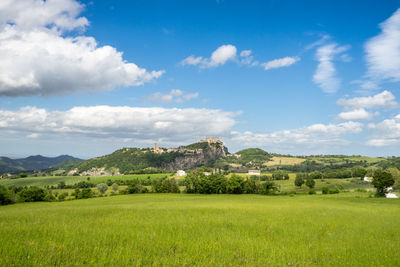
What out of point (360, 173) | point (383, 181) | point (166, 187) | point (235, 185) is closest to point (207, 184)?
point (235, 185)

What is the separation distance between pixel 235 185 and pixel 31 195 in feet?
231

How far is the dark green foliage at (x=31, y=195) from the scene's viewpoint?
79.8 m

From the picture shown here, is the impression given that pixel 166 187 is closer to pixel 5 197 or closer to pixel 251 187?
pixel 251 187

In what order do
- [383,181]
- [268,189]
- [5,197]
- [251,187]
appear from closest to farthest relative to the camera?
[5,197], [383,181], [268,189], [251,187]

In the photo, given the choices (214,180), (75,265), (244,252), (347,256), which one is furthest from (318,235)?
(214,180)

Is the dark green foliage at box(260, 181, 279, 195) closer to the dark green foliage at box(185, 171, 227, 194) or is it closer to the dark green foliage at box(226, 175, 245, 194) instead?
the dark green foliage at box(226, 175, 245, 194)

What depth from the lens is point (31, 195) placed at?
81062 mm

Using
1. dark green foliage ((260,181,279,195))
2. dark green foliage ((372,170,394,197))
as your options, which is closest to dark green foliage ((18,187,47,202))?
dark green foliage ((260,181,279,195))

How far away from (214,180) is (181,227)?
8429 cm

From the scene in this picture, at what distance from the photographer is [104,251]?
320 inches

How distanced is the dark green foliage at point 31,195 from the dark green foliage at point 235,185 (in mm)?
65475

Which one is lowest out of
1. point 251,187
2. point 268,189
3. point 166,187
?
point 166,187

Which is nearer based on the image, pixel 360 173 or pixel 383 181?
pixel 383 181

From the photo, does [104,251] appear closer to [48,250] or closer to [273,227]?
[48,250]
